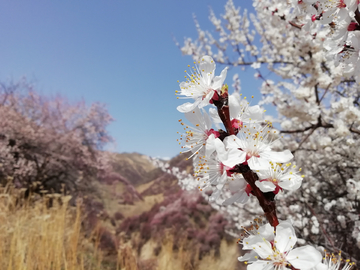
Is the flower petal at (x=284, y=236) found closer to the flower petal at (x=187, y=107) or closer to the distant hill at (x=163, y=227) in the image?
the flower petal at (x=187, y=107)

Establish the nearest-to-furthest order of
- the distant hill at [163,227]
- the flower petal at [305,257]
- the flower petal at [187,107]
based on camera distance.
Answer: the flower petal at [305,257]
the flower petal at [187,107]
the distant hill at [163,227]

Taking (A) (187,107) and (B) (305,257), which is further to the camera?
(A) (187,107)

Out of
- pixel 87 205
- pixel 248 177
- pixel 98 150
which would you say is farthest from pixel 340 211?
pixel 98 150

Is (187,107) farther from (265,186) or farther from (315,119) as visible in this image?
(315,119)

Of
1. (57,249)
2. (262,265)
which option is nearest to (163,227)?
(57,249)

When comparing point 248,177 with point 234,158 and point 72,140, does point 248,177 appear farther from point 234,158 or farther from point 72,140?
point 72,140

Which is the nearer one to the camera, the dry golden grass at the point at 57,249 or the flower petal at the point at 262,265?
the flower petal at the point at 262,265

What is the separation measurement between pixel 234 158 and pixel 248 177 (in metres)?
0.08

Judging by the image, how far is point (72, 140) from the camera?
7.09 m

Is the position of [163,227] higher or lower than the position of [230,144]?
lower

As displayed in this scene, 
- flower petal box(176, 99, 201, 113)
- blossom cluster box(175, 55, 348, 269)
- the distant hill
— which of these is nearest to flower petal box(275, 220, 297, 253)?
blossom cluster box(175, 55, 348, 269)

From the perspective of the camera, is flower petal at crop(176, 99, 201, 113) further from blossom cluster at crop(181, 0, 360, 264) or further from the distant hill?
the distant hill

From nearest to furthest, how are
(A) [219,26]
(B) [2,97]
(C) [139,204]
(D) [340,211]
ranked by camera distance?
(D) [340,211]
(A) [219,26]
(B) [2,97]
(C) [139,204]

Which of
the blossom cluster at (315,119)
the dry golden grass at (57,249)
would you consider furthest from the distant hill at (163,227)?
the blossom cluster at (315,119)
